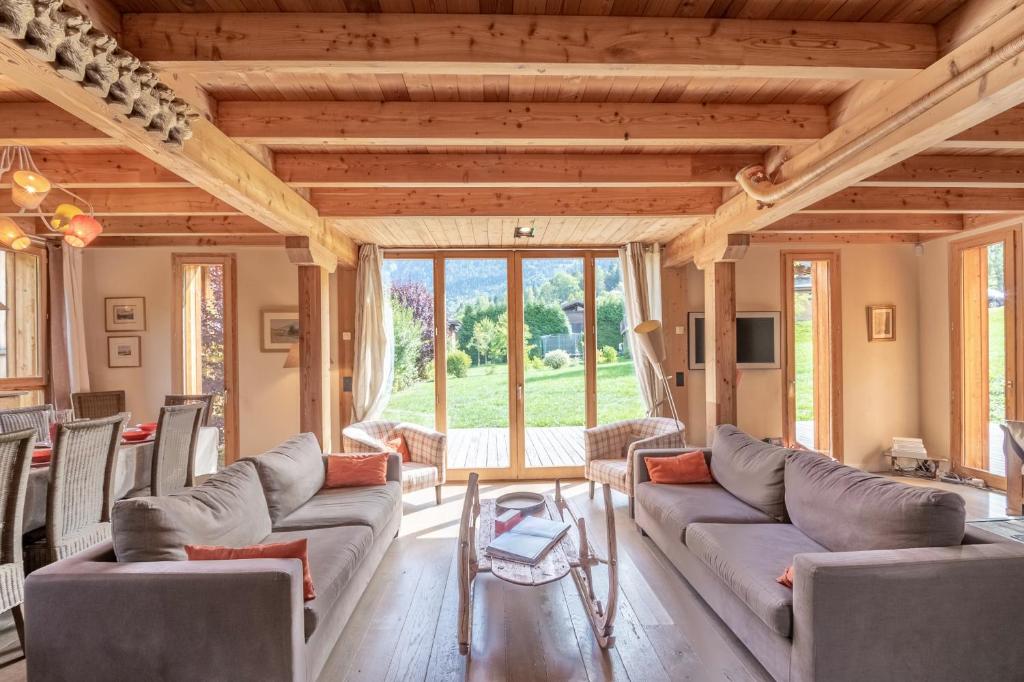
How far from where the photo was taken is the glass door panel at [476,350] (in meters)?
5.51

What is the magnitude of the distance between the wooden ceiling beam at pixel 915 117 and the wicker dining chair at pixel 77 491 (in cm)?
416

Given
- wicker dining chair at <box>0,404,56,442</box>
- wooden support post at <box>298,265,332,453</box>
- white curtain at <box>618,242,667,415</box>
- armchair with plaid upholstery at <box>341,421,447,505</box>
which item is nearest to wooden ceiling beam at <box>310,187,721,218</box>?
wooden support post at <box>298,265,332,453</box>

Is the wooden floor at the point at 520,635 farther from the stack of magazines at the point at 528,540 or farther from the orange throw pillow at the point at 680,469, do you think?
the orange throw pillow at the point at 680,469

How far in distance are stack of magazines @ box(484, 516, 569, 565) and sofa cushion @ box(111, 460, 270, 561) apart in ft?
Result: 3.91

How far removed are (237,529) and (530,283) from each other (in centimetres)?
383

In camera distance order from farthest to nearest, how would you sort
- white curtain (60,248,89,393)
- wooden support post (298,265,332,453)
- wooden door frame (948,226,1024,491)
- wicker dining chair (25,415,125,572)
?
white curtain (60,248,89,393)
wooden door frame (948,226,1024,491)
wooden support post (298,265,332,453)
wicker dining chair (25,415,125,572)


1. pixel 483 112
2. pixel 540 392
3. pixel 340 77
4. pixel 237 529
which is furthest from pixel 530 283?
pixel 237 529

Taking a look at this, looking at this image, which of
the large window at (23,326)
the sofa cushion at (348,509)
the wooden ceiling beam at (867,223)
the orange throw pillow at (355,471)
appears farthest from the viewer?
the large window at (23,326)

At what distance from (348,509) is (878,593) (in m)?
2.61

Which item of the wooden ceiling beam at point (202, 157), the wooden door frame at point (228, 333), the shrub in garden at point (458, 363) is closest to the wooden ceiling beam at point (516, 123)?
the wooden ceiling beam at point (202, 157)

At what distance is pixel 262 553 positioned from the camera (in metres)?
1.96

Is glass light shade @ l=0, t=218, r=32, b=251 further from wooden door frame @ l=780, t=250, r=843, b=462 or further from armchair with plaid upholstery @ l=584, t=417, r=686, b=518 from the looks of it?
wooden door frame @ l=780, t=250, r=843, b=462

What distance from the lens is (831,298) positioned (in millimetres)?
5539

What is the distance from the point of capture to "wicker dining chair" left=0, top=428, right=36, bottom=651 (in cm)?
221
